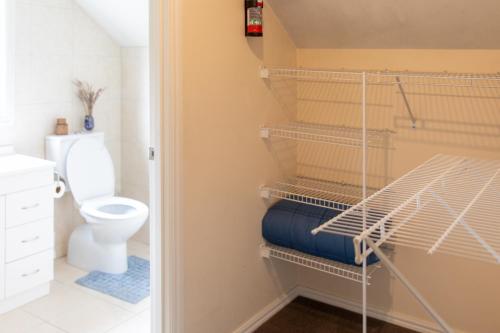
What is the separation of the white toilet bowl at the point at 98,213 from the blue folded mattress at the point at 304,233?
1115 mm

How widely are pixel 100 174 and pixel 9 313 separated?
1.14 metres

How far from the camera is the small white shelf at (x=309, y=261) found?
2.73m

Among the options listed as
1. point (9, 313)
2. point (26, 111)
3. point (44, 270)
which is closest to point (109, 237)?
point (44, 270)

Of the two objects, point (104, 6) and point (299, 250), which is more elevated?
point (104, 6)

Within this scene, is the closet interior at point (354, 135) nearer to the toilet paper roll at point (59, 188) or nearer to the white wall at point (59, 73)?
the toilet paper roll at point (59, 188)

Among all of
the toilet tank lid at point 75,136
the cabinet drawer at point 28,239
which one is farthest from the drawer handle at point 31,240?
the toilet tank lid at point 75,136

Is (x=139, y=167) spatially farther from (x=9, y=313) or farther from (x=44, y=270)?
(x=9, y=313)

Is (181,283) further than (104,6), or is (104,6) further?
(104,6)

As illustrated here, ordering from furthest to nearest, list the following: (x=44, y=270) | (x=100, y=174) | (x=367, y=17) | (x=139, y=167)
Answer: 1. (x=139, y=167)
2. (x=100, y=174)
3. (x=44, y=270)
4. (x=367, y=17)

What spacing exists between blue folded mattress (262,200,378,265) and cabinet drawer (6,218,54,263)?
1380 mm

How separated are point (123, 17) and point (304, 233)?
204 cm

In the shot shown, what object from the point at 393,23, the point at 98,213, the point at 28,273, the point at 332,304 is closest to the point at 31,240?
the point at 28,273

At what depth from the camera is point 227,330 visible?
2.61 meters

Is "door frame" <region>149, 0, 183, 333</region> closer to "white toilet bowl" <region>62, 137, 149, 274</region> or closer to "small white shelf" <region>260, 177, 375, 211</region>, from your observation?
"small white shelf" <region>260, 177, 375, 211</region>
